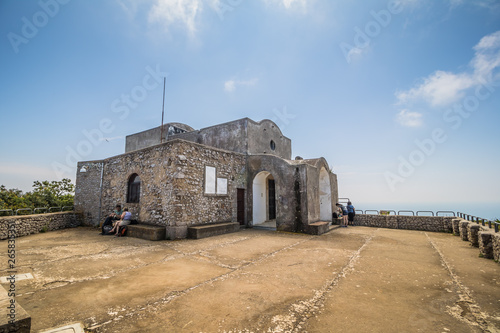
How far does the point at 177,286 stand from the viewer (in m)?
4.02

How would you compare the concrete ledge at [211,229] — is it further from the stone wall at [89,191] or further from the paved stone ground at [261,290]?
the stone wall at [89,191]

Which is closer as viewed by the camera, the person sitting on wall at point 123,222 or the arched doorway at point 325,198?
the person sitting on wall at point 123,222

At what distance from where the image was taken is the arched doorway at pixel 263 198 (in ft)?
41.7

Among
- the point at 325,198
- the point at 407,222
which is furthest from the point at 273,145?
the point at 407,222

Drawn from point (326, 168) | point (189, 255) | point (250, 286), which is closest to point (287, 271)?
point (250, 286)

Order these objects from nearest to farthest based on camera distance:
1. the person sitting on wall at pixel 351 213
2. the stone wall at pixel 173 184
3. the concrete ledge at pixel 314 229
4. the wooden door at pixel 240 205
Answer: the stone wall at pixel 173 184
the concrete ledge at pixel 314 229
the wooden door at pixel 240 205
the person sitting on wall at pixel 351 213

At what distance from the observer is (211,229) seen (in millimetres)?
9461

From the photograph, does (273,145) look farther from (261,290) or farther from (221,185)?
(261,290)

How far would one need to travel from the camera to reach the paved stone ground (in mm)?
2883

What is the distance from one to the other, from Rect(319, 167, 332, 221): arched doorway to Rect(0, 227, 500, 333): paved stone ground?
680cm

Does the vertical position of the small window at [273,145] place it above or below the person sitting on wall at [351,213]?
above

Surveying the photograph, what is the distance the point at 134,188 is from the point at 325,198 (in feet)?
36.8

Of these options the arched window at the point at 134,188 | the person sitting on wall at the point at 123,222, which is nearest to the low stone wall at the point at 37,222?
the person sitting on wall at the point at 123,222

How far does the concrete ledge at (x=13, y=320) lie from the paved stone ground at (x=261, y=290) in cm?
88
